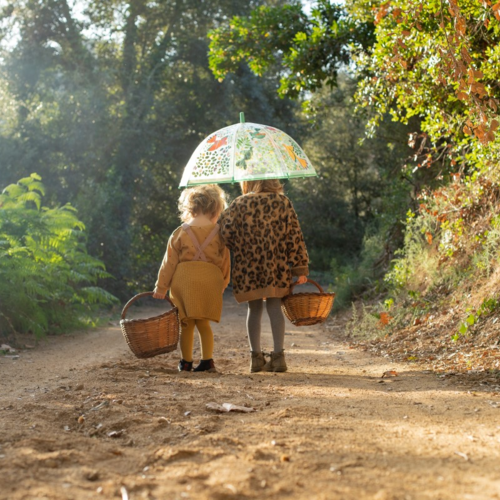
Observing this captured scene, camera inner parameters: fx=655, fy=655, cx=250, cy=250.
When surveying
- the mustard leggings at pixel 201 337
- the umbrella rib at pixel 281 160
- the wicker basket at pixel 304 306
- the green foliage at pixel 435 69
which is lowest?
the mustard leggings at pixel 201 337

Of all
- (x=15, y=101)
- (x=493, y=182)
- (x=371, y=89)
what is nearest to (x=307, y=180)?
(x=15, y=101)

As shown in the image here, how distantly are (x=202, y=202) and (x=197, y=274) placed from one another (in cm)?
72

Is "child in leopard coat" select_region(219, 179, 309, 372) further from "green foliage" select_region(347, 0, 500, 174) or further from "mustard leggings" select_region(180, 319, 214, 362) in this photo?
"green foliage" select_region(347, 0, 500, 174)

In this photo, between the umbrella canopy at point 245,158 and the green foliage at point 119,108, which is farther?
the green foliage at point 119,108

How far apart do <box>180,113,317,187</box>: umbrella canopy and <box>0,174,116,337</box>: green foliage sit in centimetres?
336

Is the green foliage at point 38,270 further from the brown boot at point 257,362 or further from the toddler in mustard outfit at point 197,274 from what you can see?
the brown boot at point 257,362

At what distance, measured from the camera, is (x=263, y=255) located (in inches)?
246

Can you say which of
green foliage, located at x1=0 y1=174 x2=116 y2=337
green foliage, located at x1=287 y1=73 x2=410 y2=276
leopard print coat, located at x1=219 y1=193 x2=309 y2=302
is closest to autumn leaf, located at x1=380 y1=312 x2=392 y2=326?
leopard print coat, located at x1=219 y1=193 x2=309 y2=302

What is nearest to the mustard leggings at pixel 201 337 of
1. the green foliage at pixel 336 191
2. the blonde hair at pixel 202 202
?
the blonde hair at pixel 202 202

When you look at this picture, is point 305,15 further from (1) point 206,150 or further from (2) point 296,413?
(2) point 296,413

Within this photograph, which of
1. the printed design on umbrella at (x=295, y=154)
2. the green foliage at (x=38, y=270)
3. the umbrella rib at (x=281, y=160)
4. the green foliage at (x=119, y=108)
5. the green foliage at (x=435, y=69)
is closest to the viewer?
the umbrella rib at (x=281, y=160)

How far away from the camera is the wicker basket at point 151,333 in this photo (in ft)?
19.7

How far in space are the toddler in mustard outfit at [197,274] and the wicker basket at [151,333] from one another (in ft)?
0.68

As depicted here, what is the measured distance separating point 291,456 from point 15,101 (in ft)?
51.3
